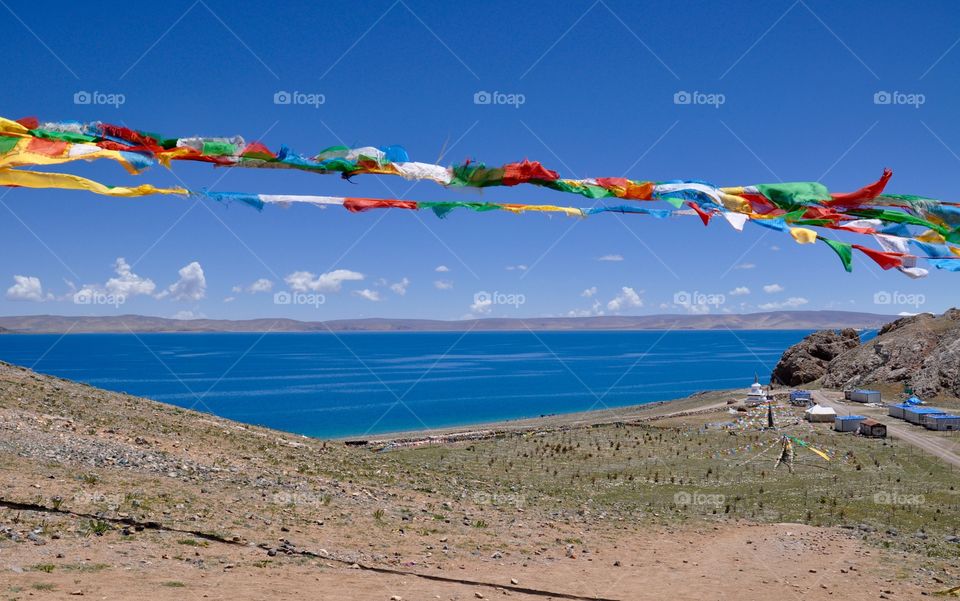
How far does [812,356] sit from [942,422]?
43.6m

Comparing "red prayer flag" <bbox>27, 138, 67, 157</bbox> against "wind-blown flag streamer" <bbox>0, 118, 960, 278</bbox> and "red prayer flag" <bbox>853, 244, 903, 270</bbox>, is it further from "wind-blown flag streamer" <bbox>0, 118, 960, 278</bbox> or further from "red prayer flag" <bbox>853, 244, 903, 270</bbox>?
"red prayer flag" <bbox>853, 244, 903, 270</bbox>

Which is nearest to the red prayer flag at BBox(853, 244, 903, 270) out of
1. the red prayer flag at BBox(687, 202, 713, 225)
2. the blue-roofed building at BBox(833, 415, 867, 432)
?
the red prayer flag at BBox(687, 202, 713, 225)

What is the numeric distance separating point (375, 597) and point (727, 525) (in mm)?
10406

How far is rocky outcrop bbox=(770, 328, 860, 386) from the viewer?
81.4 metres

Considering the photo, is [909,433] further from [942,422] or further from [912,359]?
[912,359]

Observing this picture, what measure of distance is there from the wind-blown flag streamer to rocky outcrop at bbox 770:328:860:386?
78.2m

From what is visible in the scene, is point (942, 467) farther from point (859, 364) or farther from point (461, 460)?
point (859, 364)

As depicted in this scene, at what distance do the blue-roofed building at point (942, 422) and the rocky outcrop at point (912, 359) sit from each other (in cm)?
1832

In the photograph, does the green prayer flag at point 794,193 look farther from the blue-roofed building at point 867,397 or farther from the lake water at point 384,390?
the lake water at point 384,390

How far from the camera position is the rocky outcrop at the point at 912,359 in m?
59.9

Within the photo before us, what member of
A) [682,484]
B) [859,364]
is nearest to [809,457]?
[682,484]

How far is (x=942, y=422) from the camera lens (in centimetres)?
4194

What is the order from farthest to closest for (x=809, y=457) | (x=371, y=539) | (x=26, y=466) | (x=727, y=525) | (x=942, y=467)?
(x=809, y=457), (x=942, y=467), (x=727, y=525), (x=26, y=466), (x=371, y=539)

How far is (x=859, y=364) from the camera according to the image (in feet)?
238
